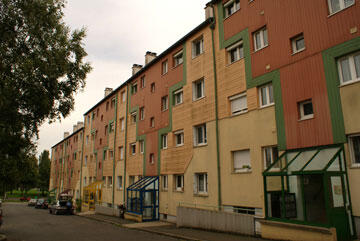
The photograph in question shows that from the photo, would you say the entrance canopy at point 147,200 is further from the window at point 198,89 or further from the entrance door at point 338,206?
the entrance door at point 338,206

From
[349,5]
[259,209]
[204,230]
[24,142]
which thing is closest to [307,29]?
[349,5]

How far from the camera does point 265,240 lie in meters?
11.0

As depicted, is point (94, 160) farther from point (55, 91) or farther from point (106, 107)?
point (55, 91)

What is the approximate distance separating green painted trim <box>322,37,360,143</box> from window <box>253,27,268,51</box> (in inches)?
141

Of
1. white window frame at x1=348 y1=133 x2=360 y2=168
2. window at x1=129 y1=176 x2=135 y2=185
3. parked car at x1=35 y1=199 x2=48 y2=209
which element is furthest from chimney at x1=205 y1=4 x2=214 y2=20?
parked car at x1=35 y1=199 x2=48 y2=209

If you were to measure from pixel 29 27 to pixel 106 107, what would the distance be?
21.9 metres

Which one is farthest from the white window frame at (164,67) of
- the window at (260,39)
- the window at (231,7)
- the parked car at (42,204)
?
the parked car at (42,204)

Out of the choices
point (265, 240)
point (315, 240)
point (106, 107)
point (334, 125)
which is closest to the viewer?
point (315, 240)

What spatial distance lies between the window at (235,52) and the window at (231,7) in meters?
2.13

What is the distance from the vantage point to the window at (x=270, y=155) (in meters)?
12.8

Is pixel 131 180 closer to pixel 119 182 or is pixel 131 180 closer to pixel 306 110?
pixel 119 182

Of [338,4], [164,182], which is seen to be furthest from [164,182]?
[338,4]

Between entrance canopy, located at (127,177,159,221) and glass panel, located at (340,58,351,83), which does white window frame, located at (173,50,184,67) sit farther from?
glass panel, located at (340,58,351,83)

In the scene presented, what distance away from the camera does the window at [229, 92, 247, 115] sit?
48.2 feet
